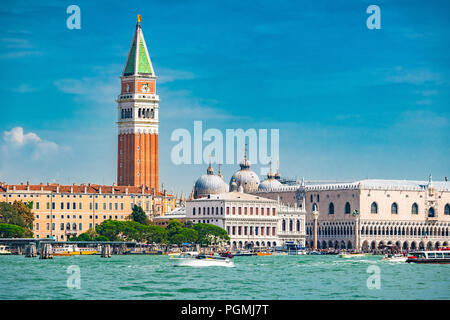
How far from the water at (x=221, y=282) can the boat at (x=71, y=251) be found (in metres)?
25.0

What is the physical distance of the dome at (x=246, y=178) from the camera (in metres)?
136

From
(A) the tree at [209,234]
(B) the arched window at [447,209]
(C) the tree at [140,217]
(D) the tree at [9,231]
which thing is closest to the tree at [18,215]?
(D) the tree at [9,231]

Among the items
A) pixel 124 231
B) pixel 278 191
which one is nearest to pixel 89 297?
pixel 124 231

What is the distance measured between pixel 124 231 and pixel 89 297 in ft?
192

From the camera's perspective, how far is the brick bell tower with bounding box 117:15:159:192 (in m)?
122

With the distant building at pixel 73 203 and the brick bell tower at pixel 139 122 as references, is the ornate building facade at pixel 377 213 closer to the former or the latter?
the brick bell tower at pixel 139 122

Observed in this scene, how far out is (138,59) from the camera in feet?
398

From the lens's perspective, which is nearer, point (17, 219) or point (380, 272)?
point (380, 272)

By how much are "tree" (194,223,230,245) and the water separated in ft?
109

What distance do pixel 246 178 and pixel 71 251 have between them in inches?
1652

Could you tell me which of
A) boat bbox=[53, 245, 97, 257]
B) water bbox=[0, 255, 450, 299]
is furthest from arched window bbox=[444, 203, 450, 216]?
water bbox=[0, 255, 450, 299]
